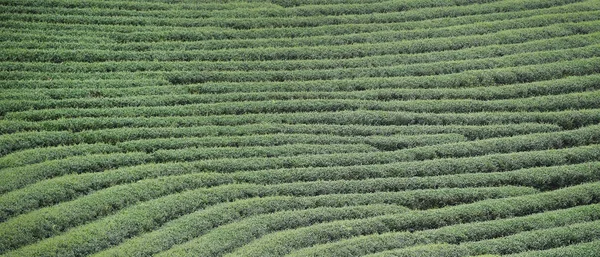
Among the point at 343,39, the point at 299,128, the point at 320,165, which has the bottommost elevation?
the point at 320,165

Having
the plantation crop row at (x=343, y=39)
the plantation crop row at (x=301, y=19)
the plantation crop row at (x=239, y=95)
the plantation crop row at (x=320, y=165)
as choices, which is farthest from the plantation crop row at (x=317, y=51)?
the plantation crop row at (x=320, y=165)

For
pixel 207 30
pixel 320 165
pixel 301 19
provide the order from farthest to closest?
pixel 301 19, pixel 207 30, pixel 320 165

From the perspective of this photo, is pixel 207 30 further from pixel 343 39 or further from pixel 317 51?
pixel 343 39

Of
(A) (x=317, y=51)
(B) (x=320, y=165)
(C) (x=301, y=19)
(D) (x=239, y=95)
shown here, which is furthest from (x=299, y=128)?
(C) (x=301, y=19)

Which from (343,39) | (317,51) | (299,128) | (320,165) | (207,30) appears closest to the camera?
(320,165)

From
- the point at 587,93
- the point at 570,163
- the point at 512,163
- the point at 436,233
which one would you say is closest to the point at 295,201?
the point at 436,233

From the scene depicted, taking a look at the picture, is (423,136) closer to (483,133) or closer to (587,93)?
(483,133)

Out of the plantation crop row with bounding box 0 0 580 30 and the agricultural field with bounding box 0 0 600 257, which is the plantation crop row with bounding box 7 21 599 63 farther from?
the plantation crop row with bounding box 0 0 580 30

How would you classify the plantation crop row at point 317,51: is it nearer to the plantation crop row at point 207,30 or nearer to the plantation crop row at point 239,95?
the plantation crop row at point 207,30
